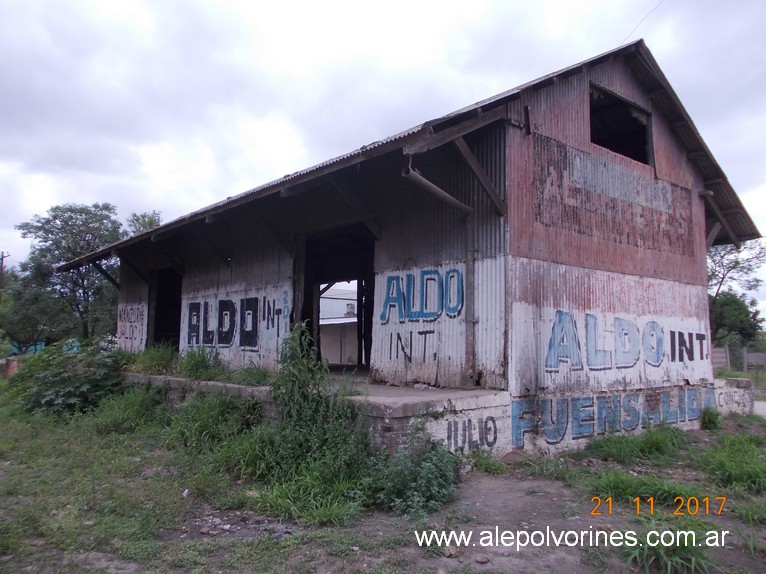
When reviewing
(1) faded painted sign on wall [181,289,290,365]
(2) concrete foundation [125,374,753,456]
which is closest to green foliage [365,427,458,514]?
(2) concrete foundation [125,374,753,456]

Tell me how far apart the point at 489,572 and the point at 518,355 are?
12.5ft

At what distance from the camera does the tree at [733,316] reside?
90.7 ft

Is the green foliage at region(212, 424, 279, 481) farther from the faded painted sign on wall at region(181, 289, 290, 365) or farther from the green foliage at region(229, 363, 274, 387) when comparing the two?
the faded painted sign on wall at region(181, 289, 290, 365)

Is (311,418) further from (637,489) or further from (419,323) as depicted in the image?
(637,489)

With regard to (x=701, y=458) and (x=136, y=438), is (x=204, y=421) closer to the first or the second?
(x=136, y=438)

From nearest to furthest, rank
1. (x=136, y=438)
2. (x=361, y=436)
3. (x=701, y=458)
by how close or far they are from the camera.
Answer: (x=361, y=436)
(x=701, y=458)
(x=136, y=438)

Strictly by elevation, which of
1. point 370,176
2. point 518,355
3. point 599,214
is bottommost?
point 518,355

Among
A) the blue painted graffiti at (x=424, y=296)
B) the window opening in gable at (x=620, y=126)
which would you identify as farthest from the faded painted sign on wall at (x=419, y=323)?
the window opening in gable at (x=620, y=126)

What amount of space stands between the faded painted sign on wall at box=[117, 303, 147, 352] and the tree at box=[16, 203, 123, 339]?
12.1 ft

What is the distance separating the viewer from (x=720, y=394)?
11414 millimetres

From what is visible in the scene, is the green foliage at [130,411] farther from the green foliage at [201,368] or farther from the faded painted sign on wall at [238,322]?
the faded painted sign on wall at [238,322]

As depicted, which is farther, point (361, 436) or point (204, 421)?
point (204, 421)

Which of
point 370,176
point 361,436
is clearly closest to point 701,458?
point 361,436

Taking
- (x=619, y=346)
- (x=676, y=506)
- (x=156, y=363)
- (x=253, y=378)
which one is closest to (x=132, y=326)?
(x=156, y=363)
